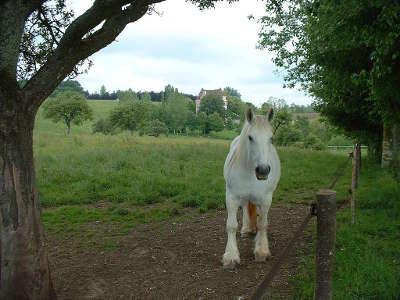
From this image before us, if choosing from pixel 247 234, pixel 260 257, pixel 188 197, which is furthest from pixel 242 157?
pixel 188 197

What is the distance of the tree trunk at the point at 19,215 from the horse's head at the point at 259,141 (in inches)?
113

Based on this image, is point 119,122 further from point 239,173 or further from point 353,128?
point 239,173

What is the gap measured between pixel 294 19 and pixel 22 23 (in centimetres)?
1800

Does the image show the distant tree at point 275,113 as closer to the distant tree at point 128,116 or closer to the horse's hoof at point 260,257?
the horse's hoof at point 260,257

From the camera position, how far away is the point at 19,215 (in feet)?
16.9

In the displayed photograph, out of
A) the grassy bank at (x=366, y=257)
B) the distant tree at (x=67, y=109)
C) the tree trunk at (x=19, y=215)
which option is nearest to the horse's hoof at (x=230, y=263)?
the grassy bank at (x=366, y=257)

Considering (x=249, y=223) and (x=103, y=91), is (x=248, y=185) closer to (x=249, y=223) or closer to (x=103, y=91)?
(x=249, y=223)

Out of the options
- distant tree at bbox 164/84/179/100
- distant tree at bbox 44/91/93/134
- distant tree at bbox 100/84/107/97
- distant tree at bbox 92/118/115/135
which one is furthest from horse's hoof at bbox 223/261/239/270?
distant tree at bbox 100/84/107/97

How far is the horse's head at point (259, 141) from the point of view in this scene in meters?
5.66

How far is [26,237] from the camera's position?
5.20 metres

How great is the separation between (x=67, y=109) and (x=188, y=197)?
5314 centimetres

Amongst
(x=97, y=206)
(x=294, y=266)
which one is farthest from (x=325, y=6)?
(x=97, y=206)

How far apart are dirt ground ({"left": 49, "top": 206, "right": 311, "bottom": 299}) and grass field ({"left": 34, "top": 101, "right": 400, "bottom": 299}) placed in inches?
21.8

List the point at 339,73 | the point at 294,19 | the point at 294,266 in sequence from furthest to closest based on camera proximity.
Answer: the point at 294,19, the point at 339,73, the point at 294,266
